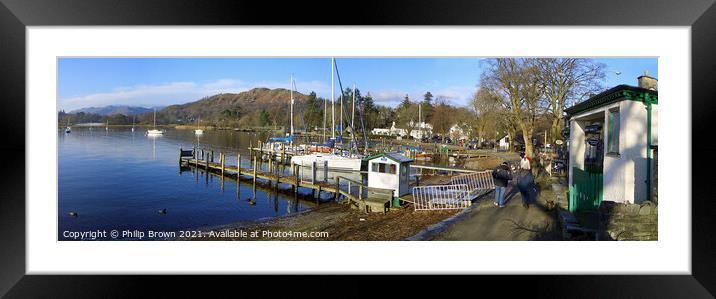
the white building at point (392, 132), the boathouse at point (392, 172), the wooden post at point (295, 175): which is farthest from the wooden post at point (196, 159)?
the white building at point (392, 132)

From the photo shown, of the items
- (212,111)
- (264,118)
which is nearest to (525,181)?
(212,111)

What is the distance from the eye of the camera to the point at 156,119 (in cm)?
660

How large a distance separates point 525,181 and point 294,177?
16.3 feet

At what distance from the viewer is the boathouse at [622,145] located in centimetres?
523

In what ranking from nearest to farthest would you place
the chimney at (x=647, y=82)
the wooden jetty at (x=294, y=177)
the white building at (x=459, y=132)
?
1. the chimney at (x=647, y=82)
2. the white building at (x=459, y=132)
3. the wooden jetty at (x=294, y=177)

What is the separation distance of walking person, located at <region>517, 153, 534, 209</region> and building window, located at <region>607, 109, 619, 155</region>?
3.27 feet

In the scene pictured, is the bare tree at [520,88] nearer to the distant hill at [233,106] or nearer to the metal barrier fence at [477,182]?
the metal barrier fence at [477,182]

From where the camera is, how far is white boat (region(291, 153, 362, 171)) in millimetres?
8570

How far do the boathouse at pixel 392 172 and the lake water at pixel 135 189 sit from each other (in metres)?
1.61

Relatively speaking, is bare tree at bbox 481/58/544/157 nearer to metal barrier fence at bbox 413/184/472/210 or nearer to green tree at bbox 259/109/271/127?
metal barrier fence at bbox 413/184/472/210

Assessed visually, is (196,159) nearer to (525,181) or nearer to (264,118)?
(264,118)

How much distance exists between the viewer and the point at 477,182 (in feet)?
21.4
